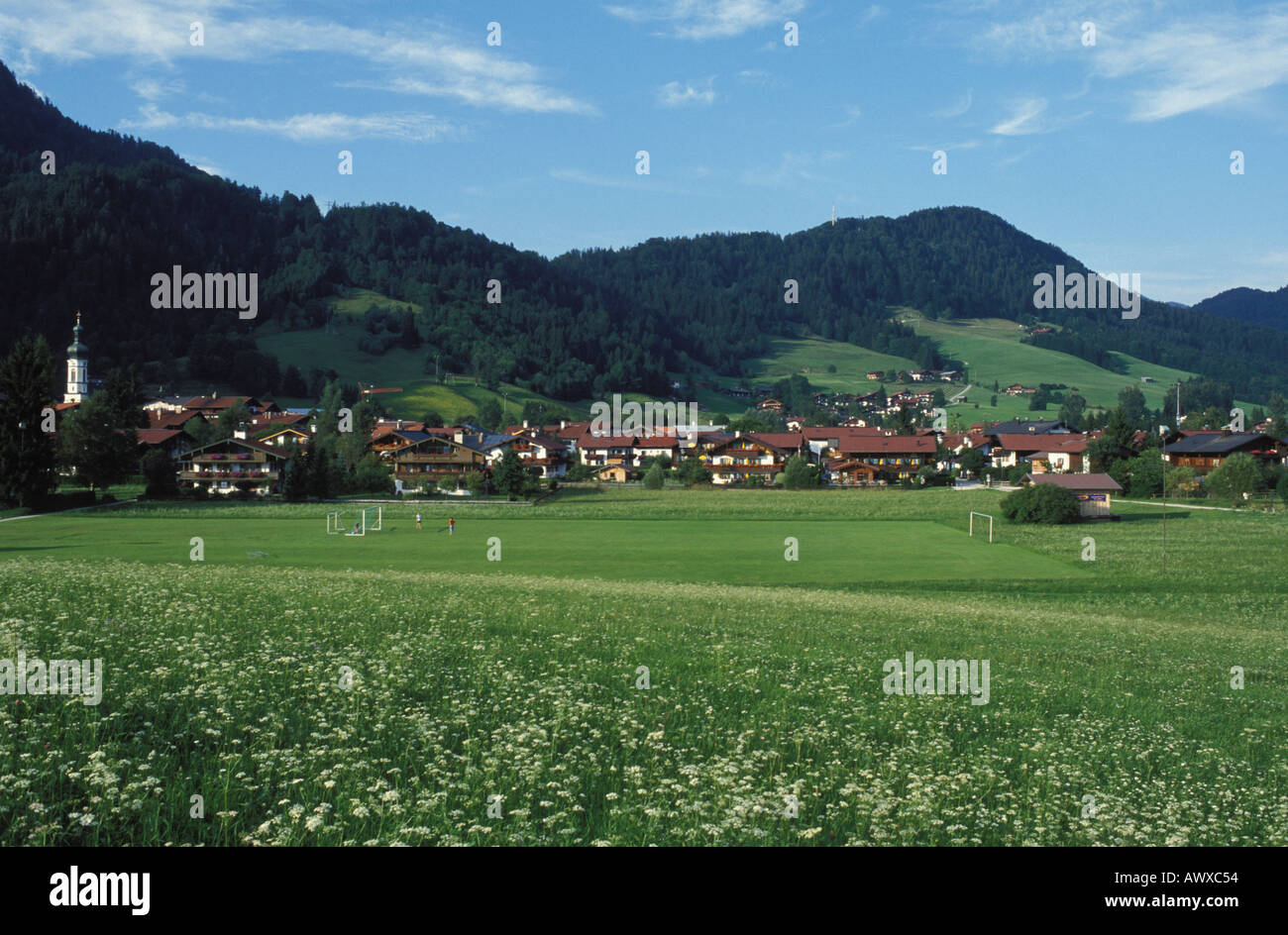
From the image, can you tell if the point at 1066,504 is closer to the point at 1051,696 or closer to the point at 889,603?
the point at 889,603

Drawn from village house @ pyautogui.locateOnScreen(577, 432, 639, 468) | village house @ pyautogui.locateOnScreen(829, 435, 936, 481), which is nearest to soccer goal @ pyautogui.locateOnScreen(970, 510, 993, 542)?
village house @ pyautogui.locateOnScreen(829, 435, 936, 481)

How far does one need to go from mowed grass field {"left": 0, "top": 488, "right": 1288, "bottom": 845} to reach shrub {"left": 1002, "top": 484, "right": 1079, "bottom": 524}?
45.4 meters

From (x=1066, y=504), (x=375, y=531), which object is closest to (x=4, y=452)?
(x=375, y=531)

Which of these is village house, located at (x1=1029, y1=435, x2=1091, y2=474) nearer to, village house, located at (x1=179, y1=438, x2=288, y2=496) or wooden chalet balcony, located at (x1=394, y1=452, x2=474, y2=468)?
wooden chalet balcony, located at (x1=394, y1=452, x2=474, y2=468)

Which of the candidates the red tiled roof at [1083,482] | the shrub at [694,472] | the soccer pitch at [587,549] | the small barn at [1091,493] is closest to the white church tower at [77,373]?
the soccer pitch at [587,549]

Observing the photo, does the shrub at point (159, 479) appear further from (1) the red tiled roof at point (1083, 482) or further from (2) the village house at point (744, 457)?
(1) the red tiled roof at point (1083, 482)

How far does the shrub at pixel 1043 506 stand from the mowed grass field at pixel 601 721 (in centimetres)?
4542

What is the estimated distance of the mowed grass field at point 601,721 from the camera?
817 centimetres

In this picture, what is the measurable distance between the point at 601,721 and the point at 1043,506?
7214 cm

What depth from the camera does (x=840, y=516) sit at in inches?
3243

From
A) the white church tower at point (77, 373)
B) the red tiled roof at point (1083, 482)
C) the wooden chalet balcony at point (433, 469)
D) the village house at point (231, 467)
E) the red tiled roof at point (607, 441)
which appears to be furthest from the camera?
the white church tower at point (77, 373)

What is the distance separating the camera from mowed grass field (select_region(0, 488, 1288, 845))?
8.17 metres

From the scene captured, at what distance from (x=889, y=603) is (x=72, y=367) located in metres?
170

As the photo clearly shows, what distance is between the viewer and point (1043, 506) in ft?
245
